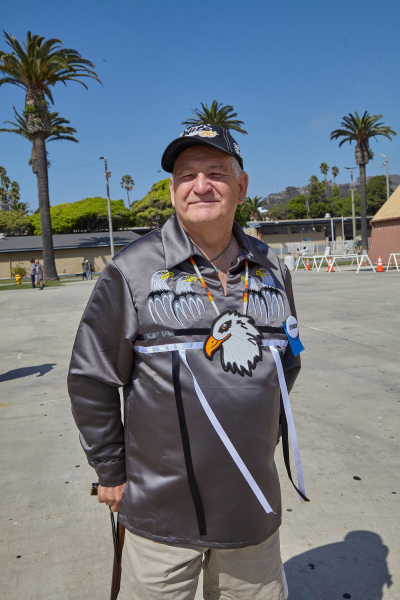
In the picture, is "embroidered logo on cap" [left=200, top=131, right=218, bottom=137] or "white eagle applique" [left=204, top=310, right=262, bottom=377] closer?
"white eagle applique" [left=204, top=310, right=262, bottom=377]

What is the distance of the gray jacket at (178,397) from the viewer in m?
1.45

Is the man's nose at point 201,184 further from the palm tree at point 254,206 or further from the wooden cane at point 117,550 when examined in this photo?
the palm tree at point 254,206

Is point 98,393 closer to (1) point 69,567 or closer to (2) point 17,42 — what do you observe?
(1) point 69,567

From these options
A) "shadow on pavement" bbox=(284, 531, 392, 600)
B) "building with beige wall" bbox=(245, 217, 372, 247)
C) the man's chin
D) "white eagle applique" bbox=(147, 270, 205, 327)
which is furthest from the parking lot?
"building with beige wall" bbox=(245, 217, 372, 247)

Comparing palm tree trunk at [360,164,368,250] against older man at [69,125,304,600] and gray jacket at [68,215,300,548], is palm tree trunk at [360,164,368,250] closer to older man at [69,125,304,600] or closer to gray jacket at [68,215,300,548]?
older man at [69,125,304,600]

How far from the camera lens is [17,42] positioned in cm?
2398

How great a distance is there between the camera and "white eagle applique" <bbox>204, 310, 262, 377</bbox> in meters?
1.47

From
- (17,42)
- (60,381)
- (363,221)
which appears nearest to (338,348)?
(60,381)

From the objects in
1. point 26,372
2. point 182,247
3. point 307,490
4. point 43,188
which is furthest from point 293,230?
point 182,247

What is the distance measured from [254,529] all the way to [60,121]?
1246 inches

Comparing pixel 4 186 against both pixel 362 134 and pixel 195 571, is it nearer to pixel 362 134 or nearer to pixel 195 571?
pixel 362 134

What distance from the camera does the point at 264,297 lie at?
5.51ft

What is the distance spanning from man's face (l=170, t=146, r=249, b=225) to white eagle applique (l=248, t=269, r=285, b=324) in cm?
26

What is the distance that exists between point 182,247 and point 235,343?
15.3 inches
